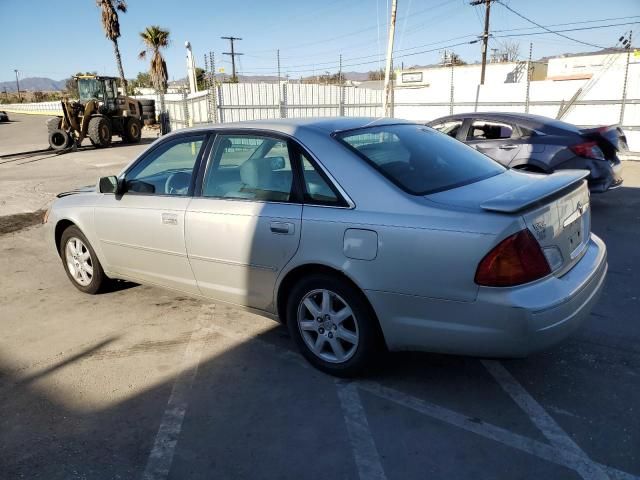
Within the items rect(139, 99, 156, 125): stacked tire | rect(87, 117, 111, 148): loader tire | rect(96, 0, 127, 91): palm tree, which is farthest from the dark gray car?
rect(96, 0, 127, 91): palm tree

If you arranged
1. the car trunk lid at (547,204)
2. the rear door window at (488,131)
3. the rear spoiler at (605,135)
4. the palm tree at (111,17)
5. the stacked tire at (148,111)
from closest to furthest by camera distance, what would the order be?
the car trunk lid at (547,204) → the rear spoiler at (605,135) → the rear door window at (488,131) → the stacked tire at (148,111) → the palm tree at (111,17)

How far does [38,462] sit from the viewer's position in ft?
8.33

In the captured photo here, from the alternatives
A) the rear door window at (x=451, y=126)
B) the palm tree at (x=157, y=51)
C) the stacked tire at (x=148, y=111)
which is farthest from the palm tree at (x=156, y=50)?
the rear door window at (x=451, y=126)

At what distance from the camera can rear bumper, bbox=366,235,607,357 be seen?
252 cm

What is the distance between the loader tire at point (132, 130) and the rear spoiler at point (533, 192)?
22151 mm

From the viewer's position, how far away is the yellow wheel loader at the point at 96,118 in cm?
2061

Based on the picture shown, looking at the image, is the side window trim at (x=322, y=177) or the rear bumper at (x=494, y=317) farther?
the side window trim at (x=322, y=177)

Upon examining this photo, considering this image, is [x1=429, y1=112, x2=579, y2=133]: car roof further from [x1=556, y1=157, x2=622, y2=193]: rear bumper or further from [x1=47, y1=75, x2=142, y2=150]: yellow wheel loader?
[x1=47, y1=75, x2=142, y2=150]: yellow wheel loader

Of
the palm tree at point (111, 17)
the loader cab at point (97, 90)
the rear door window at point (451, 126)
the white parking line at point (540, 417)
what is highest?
the palm tree at point (111, 17)

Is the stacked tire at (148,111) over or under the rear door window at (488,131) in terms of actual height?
over

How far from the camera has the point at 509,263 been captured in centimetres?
251

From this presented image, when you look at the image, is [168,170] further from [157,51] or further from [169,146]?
[157,51]

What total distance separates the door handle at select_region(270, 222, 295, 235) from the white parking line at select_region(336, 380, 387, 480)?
98 centimetres

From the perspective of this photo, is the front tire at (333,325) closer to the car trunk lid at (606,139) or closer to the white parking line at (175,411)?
the white parking line at (175,411)
